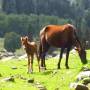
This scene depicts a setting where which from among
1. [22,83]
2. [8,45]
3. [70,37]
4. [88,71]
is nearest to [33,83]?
[22,83]

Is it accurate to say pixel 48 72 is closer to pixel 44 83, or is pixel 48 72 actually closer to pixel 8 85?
pixel 44 83

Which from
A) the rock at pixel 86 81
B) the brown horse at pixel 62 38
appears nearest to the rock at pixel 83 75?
the rock at pixel 86 81

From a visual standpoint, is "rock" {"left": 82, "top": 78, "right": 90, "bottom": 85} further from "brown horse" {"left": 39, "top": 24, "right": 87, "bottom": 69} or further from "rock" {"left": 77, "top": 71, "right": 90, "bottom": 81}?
"brown horse" {"left": 39, "top": 24, "right": 87, "bottom": 69}

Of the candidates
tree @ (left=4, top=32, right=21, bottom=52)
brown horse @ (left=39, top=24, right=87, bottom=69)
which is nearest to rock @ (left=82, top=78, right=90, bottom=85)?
brown horse @ (left=39, top=24, right=87, bottom=69)

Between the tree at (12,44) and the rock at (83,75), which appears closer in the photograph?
the rock at (83,75)

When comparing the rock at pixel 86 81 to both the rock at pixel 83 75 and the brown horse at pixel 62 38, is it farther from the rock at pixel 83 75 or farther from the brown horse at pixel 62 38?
the brown horse at pixel 62 38

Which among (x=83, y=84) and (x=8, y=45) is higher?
(x=83, y=84)

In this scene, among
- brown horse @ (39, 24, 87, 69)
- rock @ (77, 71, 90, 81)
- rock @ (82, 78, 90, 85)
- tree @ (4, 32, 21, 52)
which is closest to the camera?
rock @ (82, 78, 90, 85)

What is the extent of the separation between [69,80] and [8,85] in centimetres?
367

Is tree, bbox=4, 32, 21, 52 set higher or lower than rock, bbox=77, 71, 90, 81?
lower

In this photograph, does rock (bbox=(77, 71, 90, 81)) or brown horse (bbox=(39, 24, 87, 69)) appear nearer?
rock (bbox=(77, 71, 90, 81))

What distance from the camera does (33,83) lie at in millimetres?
23078

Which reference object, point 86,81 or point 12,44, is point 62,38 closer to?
point 86,81

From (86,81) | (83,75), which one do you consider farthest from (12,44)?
(86,81)
